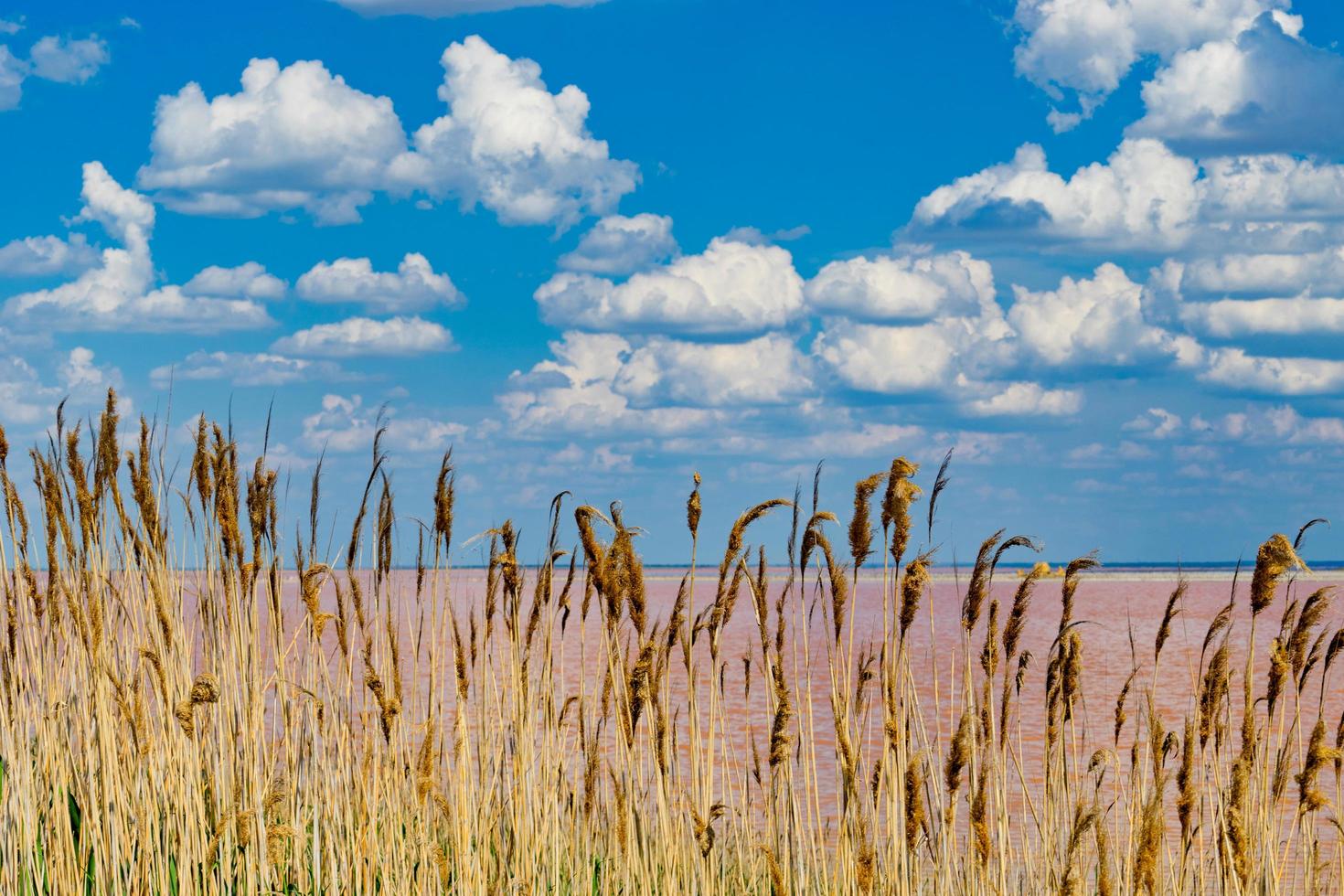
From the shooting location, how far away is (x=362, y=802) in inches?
184

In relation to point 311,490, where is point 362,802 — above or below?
below

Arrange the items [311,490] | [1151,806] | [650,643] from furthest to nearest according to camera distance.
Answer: [311,490] < [650,643] < [1151,806]

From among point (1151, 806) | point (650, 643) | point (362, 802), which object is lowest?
point (362, 802)

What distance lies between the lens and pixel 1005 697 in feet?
13.3

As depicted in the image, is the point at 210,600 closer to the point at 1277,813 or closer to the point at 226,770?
the point at 226,770

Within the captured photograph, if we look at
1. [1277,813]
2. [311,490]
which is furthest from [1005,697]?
[311,490]

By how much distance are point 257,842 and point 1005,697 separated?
2207mm

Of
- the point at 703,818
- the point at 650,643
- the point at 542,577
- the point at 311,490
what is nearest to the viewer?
the point at 650,643

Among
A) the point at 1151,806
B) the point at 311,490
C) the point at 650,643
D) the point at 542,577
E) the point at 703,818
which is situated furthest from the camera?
the point at 542,577

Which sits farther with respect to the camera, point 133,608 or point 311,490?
point 133,608

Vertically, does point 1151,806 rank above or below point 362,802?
above

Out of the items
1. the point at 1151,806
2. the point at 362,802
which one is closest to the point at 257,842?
the point at 362,802

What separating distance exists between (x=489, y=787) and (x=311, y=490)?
45.8 inches

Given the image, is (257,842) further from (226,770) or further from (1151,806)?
(1151,806)
